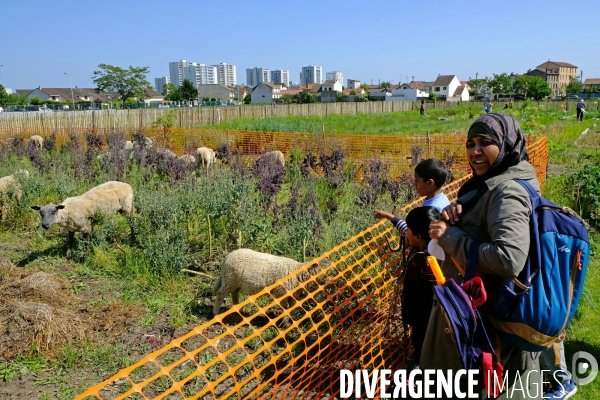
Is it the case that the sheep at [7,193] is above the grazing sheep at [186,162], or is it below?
below

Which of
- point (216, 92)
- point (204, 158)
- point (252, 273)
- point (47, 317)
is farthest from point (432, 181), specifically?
point (216, 92)

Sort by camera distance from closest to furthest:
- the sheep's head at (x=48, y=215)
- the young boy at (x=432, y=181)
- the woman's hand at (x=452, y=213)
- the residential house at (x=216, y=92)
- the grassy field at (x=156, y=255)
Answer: the woman's hand at (x=452, y=213) → the young boy at (x=432, y=181) → the grassy field at (x=156, y=255) → the sheep's head at (x=48, y=215) → the residential house at (x=216, y=92)

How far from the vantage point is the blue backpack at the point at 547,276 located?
185 centimetres

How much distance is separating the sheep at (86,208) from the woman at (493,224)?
573cm

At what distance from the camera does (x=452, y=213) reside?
6.88 ft

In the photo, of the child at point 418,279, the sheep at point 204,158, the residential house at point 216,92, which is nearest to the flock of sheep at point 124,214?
the sheep at point 204,158

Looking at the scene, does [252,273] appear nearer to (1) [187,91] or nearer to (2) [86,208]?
(2) [86,208]

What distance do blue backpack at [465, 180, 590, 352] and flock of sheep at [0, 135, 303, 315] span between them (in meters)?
2.67

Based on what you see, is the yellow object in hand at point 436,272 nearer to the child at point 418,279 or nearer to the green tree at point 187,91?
the child at point 418,279

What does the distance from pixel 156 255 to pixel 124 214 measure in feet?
7.51

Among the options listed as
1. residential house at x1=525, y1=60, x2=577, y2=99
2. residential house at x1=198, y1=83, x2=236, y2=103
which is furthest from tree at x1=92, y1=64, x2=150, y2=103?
residential house at x1=525, y1=60, x2=577, y2=99

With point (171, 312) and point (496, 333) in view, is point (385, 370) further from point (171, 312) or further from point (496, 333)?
point (171, 312)

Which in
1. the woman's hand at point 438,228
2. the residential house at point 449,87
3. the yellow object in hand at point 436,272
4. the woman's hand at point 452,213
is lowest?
the yellow object in hand at point 436,272

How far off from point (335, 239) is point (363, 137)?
8.88 m
